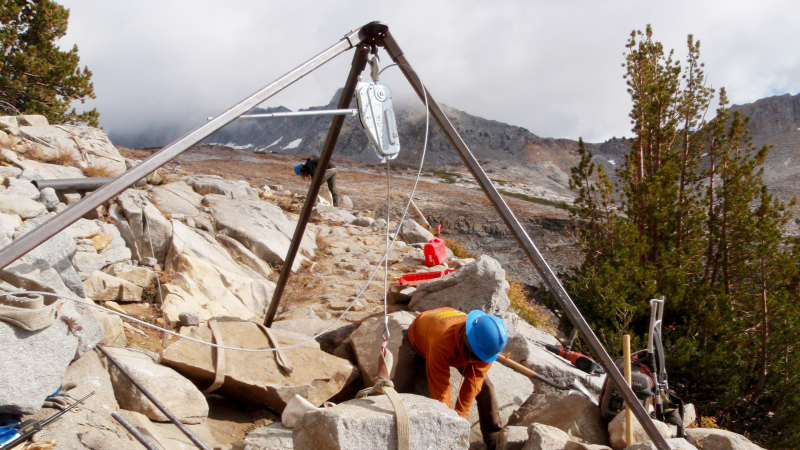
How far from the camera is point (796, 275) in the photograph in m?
7.86

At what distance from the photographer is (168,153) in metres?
2.63

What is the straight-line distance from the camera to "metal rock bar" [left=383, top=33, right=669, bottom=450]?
3.07 m

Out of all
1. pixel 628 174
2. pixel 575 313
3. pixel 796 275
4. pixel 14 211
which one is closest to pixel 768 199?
pixel 796 275

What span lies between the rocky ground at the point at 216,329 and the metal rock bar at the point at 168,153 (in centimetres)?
113

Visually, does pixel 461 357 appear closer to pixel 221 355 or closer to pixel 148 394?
pixel 221 355

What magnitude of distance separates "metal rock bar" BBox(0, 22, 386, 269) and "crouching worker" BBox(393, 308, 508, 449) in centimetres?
219

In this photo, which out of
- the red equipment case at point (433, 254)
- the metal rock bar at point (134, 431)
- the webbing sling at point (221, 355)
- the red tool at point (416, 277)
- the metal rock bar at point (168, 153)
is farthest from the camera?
the red equipment case at point (433, 254)

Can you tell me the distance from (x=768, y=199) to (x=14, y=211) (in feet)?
33.8

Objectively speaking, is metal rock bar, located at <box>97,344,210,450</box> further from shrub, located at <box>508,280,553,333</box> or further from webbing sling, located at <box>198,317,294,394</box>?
shrub, located at <box>508,280,553,333</box>

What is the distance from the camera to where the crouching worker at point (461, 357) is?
3.66 m

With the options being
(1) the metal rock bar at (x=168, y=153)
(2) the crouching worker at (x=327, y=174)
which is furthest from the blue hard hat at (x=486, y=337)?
(2) the crouching worker at (x=327, y=174)

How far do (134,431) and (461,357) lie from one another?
2270 millimetres

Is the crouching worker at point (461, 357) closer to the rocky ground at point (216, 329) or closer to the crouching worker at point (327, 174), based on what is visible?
the rocky ground at point (216, 329)

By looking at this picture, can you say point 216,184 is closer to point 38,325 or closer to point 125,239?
point 125,239
